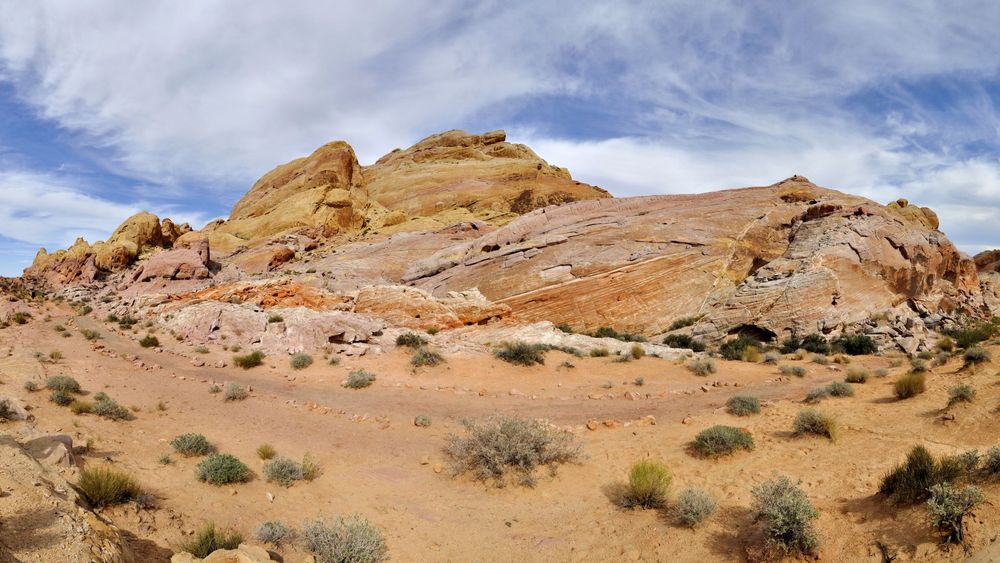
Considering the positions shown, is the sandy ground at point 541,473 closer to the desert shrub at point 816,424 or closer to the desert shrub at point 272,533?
the desert shrub at point 816,424

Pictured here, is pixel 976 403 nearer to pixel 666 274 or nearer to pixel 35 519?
pixel 35 519

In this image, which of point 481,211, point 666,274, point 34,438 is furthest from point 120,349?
point 481,211

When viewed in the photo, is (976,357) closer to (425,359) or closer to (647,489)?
(647,489)

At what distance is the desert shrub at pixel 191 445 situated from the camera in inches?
312

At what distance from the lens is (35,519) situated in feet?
12.0

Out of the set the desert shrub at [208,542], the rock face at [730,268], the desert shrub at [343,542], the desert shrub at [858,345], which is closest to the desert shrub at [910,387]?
the desert shrub at [858,345]

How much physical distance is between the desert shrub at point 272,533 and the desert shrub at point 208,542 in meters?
0.21

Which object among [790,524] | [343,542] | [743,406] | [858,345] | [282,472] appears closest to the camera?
[790,524]

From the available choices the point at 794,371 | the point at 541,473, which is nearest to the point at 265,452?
the point at 541,473

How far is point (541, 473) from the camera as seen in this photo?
7953 mm

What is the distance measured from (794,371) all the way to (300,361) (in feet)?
48.5

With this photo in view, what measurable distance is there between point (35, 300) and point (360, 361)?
2716 cm

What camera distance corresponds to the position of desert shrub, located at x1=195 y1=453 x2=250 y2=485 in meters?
6.89

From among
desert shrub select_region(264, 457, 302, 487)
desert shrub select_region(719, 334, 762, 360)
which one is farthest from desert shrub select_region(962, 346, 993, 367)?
desert shrub select_region(264, 457, 302, 487)
